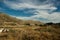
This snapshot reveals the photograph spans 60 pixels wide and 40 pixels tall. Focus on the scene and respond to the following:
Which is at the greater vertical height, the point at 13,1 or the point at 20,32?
the point at 13,1

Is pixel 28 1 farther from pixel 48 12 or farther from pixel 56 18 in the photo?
pixel 56 18

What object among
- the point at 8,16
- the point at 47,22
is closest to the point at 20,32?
the point at 8,16

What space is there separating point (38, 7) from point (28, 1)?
34cm

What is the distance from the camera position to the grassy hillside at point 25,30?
3.14 metres

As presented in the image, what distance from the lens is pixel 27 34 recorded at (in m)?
3.16

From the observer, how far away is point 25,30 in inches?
125

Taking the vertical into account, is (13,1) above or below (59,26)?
above

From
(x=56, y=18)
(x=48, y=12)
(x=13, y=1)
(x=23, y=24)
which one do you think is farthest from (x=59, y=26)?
(x=13, y=1)

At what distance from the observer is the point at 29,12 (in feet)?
10.9

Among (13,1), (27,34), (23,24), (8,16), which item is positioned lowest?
(27,34)

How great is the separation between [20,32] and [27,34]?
0.20m

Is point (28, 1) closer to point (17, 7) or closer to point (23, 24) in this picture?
point (17, 7)

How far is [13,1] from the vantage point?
3340 millimetres

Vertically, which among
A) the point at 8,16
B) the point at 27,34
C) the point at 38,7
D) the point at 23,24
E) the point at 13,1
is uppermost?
the point at 13,1
